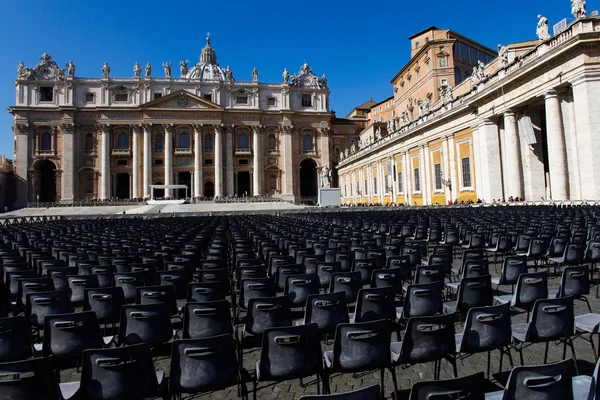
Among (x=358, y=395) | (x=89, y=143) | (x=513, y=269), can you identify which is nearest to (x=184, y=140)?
(x=89, y=143)

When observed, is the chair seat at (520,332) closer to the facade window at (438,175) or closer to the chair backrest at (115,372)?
the chair backrest at (115,372)

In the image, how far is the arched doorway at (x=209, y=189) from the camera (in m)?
61.9

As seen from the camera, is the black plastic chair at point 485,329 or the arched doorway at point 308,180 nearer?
the black plastic chair at point 485,329

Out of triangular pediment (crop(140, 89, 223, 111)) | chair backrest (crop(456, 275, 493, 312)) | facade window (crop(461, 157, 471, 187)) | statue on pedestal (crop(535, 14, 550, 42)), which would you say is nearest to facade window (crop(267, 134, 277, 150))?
triangular pediment (crop(140, 89, 223, 111))

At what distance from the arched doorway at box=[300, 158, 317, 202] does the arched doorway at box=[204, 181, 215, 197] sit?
15828 mm

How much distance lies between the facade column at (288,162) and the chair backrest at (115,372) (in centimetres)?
5913

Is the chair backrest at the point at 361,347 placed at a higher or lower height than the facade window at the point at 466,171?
lower

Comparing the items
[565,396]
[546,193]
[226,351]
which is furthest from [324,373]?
[546,193]

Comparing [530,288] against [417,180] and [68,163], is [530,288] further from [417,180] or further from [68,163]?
[68,163]

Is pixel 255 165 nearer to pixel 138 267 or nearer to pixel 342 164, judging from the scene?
pixel 342 164

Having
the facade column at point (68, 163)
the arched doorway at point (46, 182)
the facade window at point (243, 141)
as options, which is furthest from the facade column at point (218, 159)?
the arched doorway at point (46, 182)

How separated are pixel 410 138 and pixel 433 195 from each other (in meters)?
7.07

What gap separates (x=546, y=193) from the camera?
23516mm

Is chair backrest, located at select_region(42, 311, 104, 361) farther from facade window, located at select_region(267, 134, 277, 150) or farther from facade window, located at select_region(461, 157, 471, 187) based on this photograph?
facade window, located at select_region(267, 134, 277, 150)
